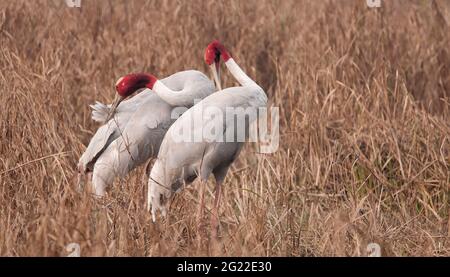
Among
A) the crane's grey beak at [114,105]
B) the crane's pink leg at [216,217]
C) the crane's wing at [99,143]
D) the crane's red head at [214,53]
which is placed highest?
the crane's red head at [214,53]

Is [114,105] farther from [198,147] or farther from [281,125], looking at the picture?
[281,125]

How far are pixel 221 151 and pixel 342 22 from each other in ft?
6.89

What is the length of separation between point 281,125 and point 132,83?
1.66m

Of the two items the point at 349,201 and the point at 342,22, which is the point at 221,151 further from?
the point at 342,22

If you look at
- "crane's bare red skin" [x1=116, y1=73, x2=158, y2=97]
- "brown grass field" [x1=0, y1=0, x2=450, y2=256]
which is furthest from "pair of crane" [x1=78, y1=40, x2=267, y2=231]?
"brown grass field" [x1=0, y1=0, x2=450, y2=256]

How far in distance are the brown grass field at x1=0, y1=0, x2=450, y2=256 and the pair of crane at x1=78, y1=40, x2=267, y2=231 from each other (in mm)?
109

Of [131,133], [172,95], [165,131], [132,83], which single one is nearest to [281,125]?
[165,131]

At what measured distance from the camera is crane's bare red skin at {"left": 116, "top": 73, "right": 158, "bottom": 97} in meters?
3.88

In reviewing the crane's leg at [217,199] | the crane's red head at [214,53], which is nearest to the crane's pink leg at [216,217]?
the crane's leg at [217,199]

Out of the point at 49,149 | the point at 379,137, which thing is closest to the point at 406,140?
the point at 379,137

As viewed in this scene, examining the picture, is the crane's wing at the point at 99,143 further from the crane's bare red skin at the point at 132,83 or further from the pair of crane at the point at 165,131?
the crane's bare red skin at the point at 132,83

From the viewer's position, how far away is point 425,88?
219 inches

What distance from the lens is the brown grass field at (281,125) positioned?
3.62 m

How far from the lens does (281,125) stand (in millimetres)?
5441
